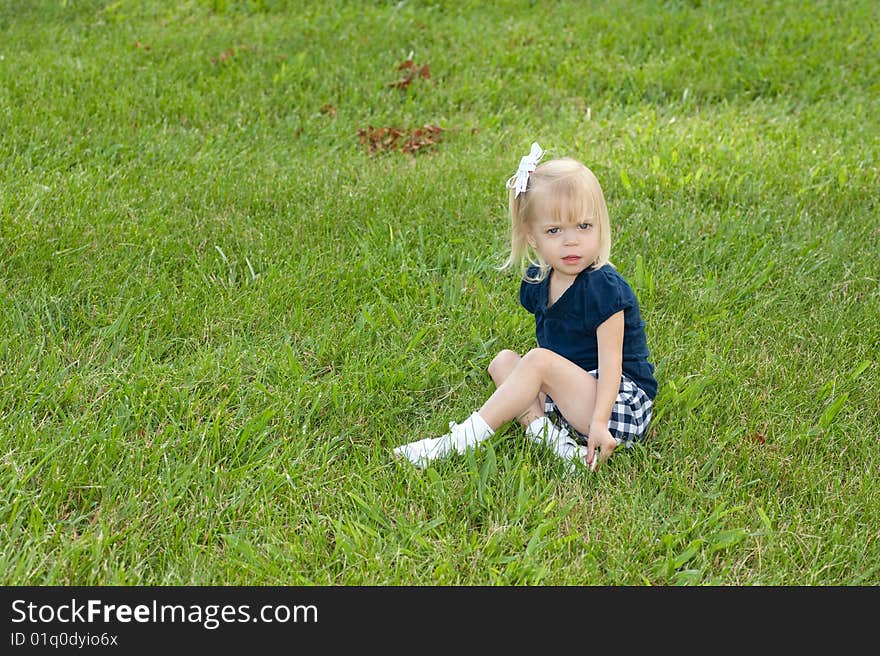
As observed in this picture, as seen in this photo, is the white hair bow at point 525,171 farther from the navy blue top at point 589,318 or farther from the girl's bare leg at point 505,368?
the girl's bare leg at point 505,368

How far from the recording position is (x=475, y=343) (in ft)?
13.6

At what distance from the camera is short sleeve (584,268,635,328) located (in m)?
3.35

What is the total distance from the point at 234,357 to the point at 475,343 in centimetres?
103

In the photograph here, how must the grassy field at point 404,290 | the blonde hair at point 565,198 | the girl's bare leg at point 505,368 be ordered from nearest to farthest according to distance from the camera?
the grassy field at point 404,290
the blonde hair at point 565,198
the girl's bare leg at point 505,368

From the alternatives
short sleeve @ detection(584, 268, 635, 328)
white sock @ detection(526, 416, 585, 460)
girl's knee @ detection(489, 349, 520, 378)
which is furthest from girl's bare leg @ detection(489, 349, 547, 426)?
short sleeve @ detection(584, 268, 635, 328)

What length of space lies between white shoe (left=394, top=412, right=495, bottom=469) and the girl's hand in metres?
0.36

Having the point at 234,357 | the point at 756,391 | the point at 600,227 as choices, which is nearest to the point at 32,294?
the point at 234,357

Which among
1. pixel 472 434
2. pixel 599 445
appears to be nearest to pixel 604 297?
pixel 599 445

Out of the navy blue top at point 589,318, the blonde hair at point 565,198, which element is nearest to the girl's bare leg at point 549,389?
the navy blue top at point 589,318

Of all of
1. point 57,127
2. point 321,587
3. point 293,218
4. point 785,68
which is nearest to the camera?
point 321,587

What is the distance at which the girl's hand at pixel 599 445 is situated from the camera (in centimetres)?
333

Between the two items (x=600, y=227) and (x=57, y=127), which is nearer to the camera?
(x=600, y=227)

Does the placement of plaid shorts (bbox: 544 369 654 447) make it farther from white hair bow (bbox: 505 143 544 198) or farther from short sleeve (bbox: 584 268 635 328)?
white hair bow (bbox: 505 143 544 198)

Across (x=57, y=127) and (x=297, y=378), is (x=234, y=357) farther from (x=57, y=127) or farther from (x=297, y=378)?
(x=57, y=127)
